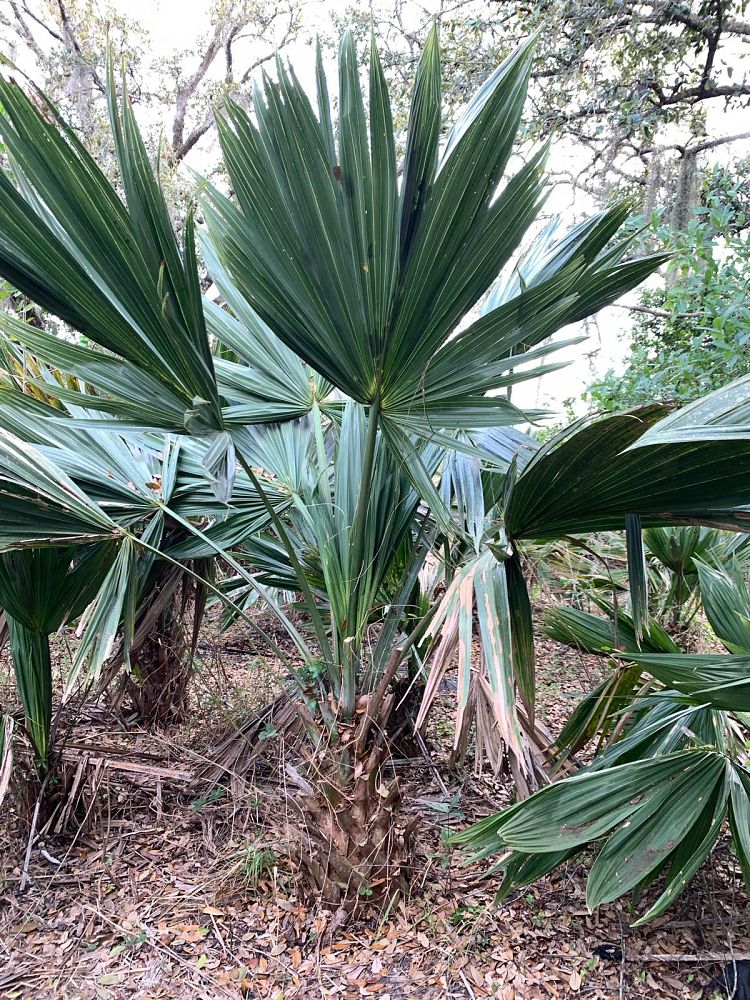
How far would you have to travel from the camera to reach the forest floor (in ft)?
5.60

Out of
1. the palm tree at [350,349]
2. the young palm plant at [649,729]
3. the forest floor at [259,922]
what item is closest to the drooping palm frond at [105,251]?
the palm tree at [350,349]

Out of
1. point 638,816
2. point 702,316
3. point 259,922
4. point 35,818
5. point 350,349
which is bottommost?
point 259,922

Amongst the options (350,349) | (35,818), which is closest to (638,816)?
(350,349)

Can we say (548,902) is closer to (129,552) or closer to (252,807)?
(252,807)

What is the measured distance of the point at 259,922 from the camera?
6.29 feet

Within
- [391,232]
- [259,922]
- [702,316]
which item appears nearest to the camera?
[391,232]

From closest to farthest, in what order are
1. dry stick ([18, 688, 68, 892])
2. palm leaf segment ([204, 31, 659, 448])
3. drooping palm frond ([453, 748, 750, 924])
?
1. palm leaf segment ([204, 31, 659, 448])
2. drooping palm frond ([453, 748, 750, 924])
3. dry stick ([18, 688, 68, 892])

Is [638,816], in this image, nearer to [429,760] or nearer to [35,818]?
[429,760]

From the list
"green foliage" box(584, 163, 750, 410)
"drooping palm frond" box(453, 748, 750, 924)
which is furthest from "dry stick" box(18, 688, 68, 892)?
"green foliage" box(584, 163, 750, 410)

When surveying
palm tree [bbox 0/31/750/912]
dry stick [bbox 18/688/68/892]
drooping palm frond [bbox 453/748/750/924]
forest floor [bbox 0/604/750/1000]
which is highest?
palm tree [bbox 0/31/750/912]

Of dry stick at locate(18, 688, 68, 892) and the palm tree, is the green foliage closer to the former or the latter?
the palm tree

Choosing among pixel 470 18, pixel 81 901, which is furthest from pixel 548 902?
pixel 470 18

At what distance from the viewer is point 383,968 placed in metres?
1.72

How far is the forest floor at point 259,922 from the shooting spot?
1706 millimetres
